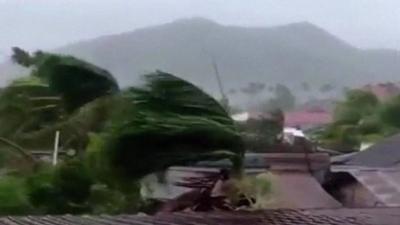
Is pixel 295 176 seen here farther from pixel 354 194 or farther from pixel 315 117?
pixel 315 117

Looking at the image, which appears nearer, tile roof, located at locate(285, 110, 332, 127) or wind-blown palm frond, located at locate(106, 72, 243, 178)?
wind-blown palm frond, located at locate(106, 72, 243, 178)

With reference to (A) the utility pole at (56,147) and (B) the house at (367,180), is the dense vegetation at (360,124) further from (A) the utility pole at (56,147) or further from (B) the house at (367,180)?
(A) the utility pole at (56,147)

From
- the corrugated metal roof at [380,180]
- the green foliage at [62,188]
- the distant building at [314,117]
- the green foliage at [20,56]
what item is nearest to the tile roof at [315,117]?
the distant building at [314,117]

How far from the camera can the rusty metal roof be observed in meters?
2.81

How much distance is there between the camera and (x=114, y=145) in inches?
137

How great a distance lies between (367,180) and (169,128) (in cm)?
287

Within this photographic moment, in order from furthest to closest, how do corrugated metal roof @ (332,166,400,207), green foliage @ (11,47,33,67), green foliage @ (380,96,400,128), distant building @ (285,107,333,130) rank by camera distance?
1. distant building @ (285,107,333,130)
2. green foliage @ (380,96,400,128)
3. green foliage @ (11,47,33,67)
4. corrugated metal roof @ (332,166,400,207)

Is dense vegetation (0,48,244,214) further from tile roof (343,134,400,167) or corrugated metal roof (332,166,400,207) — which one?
tile roof (343,134,400,167)

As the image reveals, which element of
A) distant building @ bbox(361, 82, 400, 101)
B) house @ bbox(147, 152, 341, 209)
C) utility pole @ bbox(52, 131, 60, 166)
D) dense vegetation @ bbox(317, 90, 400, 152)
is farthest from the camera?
distant building @ bbox(361, 82, 400, 101)

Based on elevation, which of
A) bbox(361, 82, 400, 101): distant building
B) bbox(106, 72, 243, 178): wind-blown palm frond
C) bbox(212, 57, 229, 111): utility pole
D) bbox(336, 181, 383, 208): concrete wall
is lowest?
bbox(336, 181, 383, 208): concrete wall

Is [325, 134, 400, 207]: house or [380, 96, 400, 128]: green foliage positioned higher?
[380, 96, 400, 128]: green foliage

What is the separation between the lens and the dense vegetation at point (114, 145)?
3.33 m

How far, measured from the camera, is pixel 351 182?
19.7ft

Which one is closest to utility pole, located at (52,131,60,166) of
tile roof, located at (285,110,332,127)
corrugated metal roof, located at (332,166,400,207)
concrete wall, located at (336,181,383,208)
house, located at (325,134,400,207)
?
house, located at (325,134,400,207)
